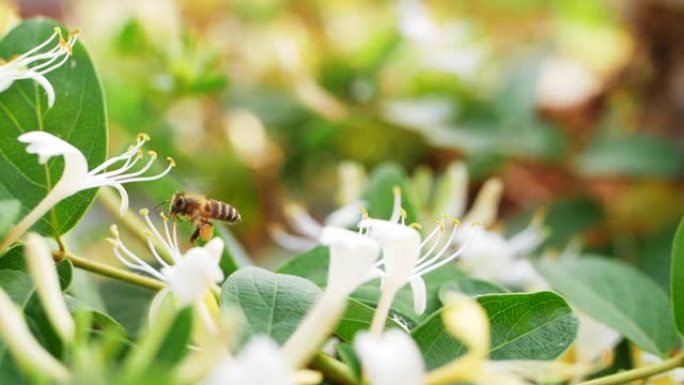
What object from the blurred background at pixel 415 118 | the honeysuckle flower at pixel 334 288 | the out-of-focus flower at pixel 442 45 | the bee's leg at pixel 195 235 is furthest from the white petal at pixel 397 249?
the out-of-focus flower at pixel 442 45

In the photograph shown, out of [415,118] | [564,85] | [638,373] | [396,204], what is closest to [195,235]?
[396,204]

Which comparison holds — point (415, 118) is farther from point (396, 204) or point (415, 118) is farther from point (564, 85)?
point (396, 204)

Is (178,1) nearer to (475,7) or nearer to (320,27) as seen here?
(320,27)

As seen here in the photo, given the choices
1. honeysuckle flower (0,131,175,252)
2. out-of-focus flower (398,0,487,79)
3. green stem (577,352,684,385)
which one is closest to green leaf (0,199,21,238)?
honeysuckle flower (0,131,175,252)

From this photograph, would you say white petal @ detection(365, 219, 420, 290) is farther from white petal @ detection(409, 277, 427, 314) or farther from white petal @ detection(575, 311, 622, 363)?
white petal @ detection(575, 311, 622, 363)

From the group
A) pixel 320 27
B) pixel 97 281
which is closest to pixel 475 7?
pixel 320 27

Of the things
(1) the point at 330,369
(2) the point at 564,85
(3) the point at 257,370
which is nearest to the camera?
(3) the point at 257,370

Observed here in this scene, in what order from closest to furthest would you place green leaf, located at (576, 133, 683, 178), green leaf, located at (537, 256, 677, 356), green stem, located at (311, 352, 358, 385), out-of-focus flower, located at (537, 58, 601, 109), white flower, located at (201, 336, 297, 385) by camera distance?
white flower, located at (201, 336, 297, 385) < green stem, located at (311, 352, 358, 385) < green leaf, located at (537, 256, 677, 356) < green leaf, located at (576, 133, 683, 178) < out-of-focus flower, located at (537, 58, 601, 109)
